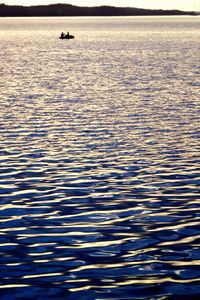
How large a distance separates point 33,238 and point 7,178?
320 inches

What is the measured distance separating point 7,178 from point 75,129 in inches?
522

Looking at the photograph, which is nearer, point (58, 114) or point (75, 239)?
point (75, 239)

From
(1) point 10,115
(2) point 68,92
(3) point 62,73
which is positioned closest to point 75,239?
(1) point 10,115

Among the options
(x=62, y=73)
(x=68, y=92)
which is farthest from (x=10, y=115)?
(x=62, y=73)

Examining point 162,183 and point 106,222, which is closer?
point 106,222

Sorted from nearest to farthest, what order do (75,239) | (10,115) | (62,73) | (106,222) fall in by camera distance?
(75,239), (106,222), (10,115), (62,73)

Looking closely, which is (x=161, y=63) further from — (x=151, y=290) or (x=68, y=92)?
(x=151, y=290)

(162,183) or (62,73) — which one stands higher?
(162,183)

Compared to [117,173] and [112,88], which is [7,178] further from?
[112,88]

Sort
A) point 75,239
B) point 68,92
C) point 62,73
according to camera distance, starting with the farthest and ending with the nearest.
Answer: point 62,73, point 68,92, point 75,239

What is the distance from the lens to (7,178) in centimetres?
2884

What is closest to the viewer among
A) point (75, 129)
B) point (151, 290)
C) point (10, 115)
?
point (151, 290)

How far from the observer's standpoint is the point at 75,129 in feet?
137

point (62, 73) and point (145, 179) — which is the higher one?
point (145, 179)
